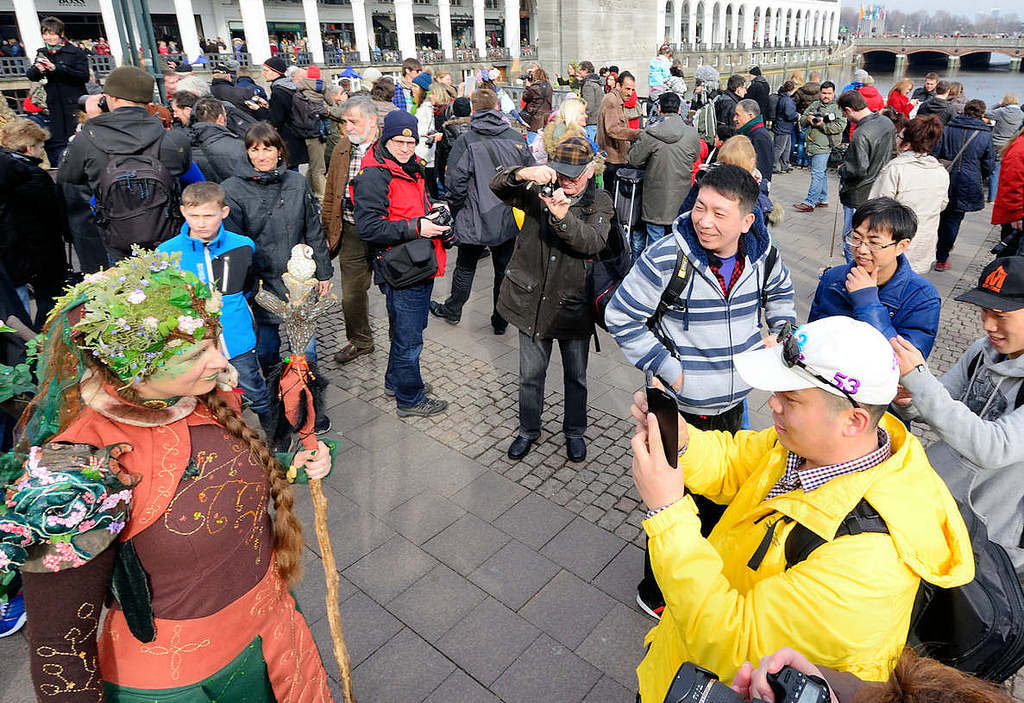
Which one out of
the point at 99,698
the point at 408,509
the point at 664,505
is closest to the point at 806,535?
the point at 664,505

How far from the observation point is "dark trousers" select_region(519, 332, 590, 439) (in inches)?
172

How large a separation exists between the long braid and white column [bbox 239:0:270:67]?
1647 inches

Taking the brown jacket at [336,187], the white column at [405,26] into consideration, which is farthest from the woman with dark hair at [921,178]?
the white column at [405,26]

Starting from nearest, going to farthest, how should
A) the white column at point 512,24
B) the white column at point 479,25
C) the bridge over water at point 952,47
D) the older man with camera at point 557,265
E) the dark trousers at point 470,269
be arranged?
the older man with camera at point 557,265, the dark trousers at point 470,269, the white column at point 479,25, the white column at point 512,24, the bridge over water at point 952,47

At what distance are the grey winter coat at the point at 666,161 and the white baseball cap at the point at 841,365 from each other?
220 inches

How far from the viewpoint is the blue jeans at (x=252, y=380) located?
4.27 meters

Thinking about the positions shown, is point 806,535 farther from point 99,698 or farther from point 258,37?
point 258,37

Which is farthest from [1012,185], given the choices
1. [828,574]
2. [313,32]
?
[313,32]

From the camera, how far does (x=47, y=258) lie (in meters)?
5.53

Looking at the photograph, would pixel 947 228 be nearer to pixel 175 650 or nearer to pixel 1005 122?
pixel 1005 122

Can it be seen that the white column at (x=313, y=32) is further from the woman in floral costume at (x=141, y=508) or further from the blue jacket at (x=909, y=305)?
the woman in floral costume at (x=141, y=508)

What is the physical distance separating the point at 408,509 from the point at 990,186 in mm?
11743

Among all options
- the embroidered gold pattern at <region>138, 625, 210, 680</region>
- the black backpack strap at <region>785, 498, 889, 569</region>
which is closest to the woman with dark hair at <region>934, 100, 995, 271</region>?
the black backpack strap at <region>785, 498, 889, 569</region>

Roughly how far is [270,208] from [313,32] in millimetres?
42689
